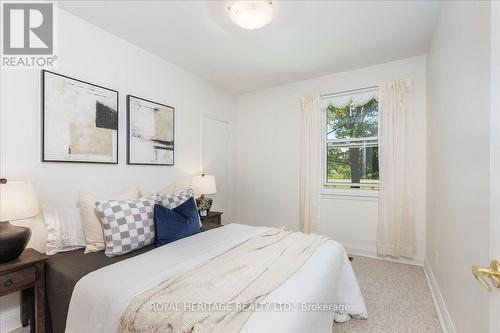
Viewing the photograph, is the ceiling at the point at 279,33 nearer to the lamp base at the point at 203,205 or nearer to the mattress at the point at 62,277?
the lamp base at the point at 203,205

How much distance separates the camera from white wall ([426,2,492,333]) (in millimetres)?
1152

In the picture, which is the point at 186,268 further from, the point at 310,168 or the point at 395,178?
the point at 395,178

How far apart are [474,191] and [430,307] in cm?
148

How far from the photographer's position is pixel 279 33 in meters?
2.53

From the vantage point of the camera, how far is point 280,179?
410 cm

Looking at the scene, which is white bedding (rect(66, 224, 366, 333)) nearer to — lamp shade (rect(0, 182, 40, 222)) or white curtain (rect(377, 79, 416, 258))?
lamp shade (rect(0, 182, 40, 222))

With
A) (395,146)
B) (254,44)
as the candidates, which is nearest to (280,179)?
(395,146)

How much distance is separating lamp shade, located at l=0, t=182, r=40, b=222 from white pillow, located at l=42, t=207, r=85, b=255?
263 mm

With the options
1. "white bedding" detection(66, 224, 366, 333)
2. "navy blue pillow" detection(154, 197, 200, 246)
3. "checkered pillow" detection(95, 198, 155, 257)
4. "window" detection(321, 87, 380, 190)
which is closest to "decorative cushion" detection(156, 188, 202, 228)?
"navy blue pillow" detection(154, 197, 200, 246)

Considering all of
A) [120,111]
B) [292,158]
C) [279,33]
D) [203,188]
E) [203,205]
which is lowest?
[203,205]

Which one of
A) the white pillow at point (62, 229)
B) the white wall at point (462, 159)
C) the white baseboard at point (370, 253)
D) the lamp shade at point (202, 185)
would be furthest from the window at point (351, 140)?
the white pillow at point (62, 229)

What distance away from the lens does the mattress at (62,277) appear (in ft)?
4.85

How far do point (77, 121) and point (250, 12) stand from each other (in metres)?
1.84

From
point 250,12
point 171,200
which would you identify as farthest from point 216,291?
point 250,12
